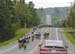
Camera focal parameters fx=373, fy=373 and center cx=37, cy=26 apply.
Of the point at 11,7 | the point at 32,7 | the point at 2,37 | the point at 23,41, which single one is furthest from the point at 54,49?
the point at 32,7

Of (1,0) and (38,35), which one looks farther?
(1,0)

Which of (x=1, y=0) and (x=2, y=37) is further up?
(x=1, y=0)

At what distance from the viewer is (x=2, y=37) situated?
89750 millimetres

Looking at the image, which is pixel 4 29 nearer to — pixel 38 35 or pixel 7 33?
pixel 7 33

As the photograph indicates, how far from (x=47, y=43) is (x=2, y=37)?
66667 millimetres

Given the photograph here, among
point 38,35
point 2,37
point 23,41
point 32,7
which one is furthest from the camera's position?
point 32,7

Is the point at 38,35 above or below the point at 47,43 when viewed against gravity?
below

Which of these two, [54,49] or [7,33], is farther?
[7,33]

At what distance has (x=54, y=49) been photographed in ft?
75.3

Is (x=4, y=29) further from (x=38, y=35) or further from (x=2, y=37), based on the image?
Result: (x=38, y=35)

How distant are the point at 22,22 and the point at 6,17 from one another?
157ft

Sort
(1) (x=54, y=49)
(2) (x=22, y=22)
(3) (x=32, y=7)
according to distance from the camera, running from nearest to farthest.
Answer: (1) (x=54, y=49), (2) (x=22, y=22), (3) (x=32, y=7)

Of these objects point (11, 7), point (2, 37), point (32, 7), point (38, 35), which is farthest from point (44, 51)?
point (32, 7)

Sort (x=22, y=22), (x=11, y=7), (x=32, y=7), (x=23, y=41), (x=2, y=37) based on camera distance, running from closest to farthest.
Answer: (x=23, y=41), (x=2, y=37), (x=11, y=7), (x=22, y=22), (x=32, y=7)
